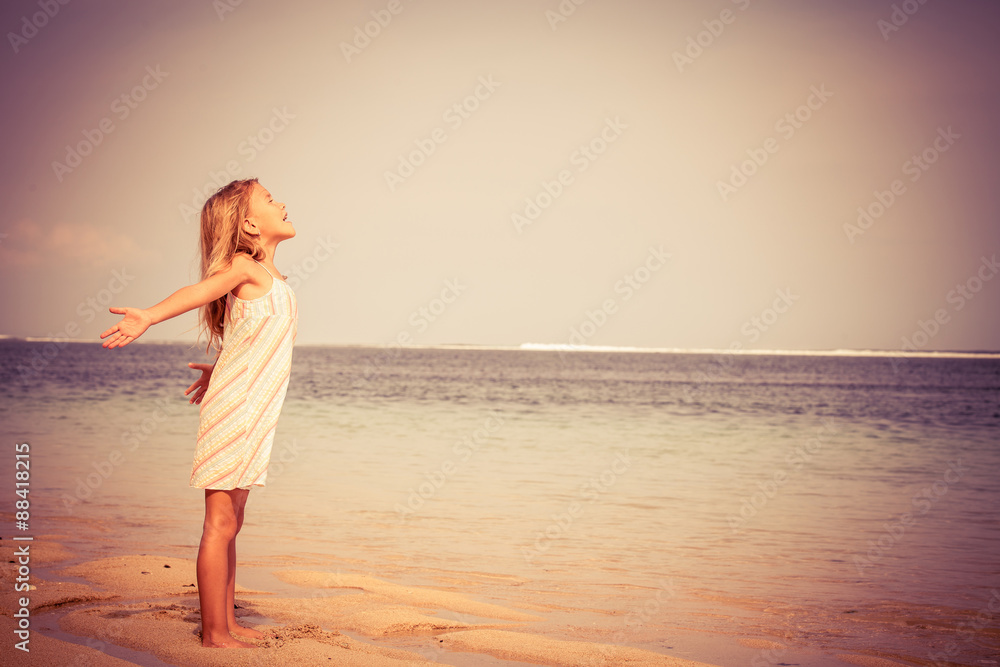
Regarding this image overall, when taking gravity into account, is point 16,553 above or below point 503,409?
above

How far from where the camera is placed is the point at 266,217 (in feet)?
11.9

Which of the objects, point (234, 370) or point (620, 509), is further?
point (620, 509)

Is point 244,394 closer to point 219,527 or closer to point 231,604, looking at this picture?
point 219,527

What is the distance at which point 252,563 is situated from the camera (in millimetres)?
5602

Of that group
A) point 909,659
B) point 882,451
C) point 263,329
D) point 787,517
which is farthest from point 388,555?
point 882,451

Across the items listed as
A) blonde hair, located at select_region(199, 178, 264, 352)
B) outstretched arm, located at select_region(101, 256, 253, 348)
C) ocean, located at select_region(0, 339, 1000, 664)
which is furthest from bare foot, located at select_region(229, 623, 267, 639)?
ocean, located at select_region(0, 339, 1000, 664)

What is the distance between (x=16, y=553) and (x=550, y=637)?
11.7ft

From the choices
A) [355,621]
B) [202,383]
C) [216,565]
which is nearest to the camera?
[216,565]

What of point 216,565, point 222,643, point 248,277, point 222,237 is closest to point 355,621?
point 222,643

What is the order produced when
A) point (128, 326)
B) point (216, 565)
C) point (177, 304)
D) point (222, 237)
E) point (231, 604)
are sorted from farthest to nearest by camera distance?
1. point (231, 604)
2. point (222, 237)
3. point (216, 565)
4. point (177, 304)
5. point (128, 326)

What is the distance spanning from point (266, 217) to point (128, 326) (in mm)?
910

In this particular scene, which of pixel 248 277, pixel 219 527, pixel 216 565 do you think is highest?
pixel 248 277

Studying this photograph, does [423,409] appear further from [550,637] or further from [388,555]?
[550,637]

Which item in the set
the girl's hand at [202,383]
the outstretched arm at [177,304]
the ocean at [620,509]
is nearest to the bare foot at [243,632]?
the girl's hand at [202,383]
